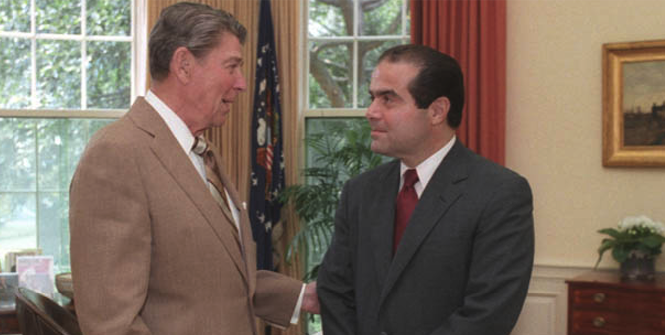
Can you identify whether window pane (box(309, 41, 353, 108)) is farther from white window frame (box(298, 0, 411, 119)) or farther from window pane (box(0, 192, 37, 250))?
window pane (box(0, 192, 37, 250))

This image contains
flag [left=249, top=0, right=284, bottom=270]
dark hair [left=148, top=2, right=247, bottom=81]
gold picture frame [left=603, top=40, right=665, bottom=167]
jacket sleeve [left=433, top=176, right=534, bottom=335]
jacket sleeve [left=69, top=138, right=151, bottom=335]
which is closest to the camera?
jacket sleeve [left=69, top=138, right=151, bottom=335]

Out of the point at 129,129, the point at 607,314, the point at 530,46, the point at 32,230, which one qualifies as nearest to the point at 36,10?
the point at 32,230

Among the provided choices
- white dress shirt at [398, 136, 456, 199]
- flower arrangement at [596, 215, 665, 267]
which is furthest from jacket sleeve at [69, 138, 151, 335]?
flower arrangement at [596, 215, 665, 267]

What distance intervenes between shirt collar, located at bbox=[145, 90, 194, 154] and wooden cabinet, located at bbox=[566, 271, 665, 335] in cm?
262

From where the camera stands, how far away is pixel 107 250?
5.82 ft

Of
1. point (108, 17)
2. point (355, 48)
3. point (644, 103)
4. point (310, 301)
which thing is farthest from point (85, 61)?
point (644, 103)

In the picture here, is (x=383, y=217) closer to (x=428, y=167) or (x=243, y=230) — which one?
(x=428, y=167)

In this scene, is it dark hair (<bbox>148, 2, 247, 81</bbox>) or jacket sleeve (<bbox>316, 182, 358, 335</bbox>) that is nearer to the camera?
dark hair (<bbox>148, 2, 247, 81</bbox>)

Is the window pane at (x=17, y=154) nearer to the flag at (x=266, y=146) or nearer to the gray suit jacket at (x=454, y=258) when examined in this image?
the flag at (x=266, y=146)

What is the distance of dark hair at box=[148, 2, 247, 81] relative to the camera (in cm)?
201

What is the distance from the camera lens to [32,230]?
514 cm

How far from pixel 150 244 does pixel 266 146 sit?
125 inches

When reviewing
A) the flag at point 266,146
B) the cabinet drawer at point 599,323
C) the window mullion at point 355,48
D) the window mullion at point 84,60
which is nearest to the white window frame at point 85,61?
the window mullion at point 84,60

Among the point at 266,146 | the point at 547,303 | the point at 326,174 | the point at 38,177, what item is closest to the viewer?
the point at 547,303
